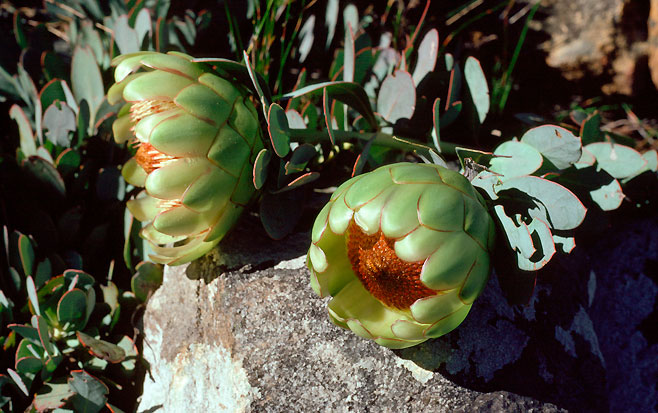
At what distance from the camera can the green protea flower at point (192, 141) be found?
107cm

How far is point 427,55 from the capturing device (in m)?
1.40

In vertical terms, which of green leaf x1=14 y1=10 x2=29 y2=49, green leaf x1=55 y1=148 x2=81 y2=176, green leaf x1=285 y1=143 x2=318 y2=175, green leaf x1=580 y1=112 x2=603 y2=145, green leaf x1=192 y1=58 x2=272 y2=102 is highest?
green leaf x1=192 y1=58 x2=272 y2=102

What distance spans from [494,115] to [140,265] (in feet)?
3.78

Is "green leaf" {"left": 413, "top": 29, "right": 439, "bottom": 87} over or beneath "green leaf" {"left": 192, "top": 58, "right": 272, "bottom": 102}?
beneath

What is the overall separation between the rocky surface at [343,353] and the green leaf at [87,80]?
1.86 feet

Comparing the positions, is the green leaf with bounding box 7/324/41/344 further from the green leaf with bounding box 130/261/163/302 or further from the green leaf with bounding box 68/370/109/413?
the green leaf with bounding box 130/261/163/302

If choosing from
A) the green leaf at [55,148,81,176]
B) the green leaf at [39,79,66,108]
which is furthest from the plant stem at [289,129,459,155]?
the green leaf at [39,79,66,108]

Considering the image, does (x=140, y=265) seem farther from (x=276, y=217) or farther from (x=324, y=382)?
(x=324, y=382)

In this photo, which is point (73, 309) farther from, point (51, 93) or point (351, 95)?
point (351, 95)

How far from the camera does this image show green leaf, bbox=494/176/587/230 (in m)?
1.08

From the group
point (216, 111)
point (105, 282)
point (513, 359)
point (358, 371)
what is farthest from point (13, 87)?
point (513, 359)

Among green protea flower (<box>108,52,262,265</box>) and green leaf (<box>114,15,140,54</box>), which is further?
green leaf (<box>114,15,140,54</box>)

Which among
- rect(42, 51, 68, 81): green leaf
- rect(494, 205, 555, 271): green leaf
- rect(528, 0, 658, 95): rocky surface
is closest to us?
rect(494, 205, 555, 271): green leaf

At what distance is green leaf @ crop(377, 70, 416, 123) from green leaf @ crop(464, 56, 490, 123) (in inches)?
6.3
